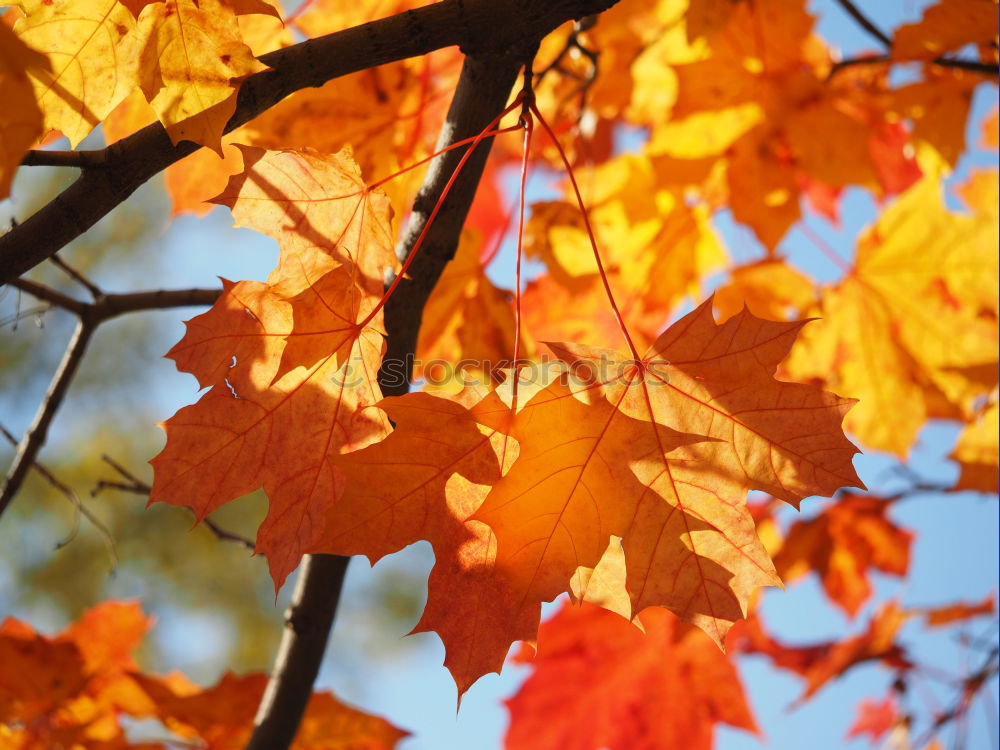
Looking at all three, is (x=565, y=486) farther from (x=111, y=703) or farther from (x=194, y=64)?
(x=111, y=703)

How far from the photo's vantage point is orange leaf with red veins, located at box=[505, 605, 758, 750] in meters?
2.09

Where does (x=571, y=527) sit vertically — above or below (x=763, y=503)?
below

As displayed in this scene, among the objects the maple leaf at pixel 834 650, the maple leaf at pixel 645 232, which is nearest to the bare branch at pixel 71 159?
the maple leaf at pixel 645 232

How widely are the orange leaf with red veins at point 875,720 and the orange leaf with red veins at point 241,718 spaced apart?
2.35m

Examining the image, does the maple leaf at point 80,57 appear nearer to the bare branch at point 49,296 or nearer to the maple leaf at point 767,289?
the bare branch at point 49,296

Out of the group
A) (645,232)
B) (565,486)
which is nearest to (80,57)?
(565,486)

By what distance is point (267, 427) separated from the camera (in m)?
1.06

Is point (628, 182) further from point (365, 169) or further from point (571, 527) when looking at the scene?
point (571, 527)

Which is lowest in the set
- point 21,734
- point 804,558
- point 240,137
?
point 21,734

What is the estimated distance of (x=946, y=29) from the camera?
5.80 feet

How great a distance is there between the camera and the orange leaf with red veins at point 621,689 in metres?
2.09

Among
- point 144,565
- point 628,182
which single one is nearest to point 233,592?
point 144,565

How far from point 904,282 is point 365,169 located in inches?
53.8

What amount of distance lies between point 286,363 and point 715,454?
1.84 feet
